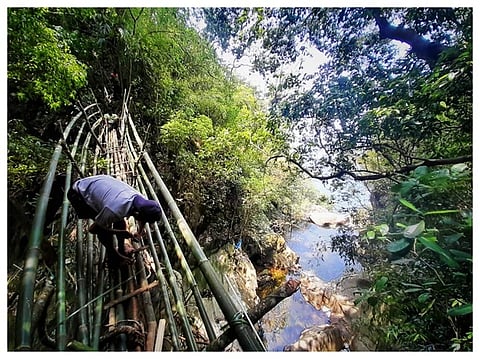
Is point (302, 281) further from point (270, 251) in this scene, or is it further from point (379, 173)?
point (379, 173)

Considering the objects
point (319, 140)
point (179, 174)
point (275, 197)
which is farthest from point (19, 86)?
point (275, 197)

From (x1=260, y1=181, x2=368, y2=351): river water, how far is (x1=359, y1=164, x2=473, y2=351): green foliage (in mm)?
627

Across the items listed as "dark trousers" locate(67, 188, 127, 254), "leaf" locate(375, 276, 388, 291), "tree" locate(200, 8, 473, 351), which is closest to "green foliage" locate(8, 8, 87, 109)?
"dark trousers" locate(67, 188, 127, 254)

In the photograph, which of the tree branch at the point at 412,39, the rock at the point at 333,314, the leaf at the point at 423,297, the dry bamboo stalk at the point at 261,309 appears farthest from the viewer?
the rock at the point at 333,314

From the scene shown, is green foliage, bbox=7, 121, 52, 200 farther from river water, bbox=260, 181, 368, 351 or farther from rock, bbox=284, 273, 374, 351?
rock, bbox=284, 273, 374, 351

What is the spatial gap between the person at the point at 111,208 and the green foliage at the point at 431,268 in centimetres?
84

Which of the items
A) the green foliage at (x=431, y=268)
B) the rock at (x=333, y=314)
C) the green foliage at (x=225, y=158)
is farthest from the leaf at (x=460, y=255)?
the green foliage at (x=225, y=158)

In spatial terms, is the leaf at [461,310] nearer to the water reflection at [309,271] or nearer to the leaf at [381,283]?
the leaf at [381,283]

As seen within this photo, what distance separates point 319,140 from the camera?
1.73 m

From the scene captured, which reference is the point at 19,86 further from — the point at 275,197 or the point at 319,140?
the point at 275,197

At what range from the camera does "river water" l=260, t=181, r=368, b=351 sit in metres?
1.83

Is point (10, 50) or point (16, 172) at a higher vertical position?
point (10, 50)

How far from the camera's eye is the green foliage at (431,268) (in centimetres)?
96
